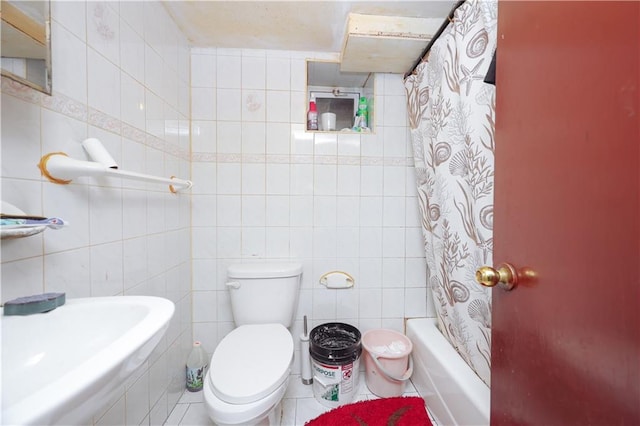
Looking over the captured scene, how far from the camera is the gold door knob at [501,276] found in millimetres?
557

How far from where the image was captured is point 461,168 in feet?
3.44

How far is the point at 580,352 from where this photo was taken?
42cm

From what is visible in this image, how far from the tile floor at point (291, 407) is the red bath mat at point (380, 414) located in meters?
0.07

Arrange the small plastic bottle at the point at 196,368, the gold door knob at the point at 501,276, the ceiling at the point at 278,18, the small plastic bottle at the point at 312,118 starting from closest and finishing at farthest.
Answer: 1. the gold door knob at the point at 501,276
2. the ceiling at the point at 278,18
3. the small plastic bottle at the point at 196,368
4. the small plastic bottle at the point at 312,118

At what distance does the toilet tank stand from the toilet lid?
108 mm

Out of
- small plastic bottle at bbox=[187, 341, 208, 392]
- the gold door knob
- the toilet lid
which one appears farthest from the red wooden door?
small plastic bottle at bbox=[187, 341, 208, 392]

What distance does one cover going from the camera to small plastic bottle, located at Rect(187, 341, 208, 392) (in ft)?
4.67

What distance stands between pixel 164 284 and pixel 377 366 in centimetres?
119

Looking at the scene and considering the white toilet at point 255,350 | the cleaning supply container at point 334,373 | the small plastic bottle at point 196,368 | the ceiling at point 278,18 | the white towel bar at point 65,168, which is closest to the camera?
the white towel bar at point 65,168

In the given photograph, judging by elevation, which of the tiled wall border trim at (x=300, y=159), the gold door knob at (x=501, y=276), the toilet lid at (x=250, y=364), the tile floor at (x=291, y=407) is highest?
the tiled wall border trim at (x=300, y=159)

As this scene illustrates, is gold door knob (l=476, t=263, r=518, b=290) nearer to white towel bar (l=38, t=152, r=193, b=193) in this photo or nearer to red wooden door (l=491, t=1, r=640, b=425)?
red wooden door (l=491, t=1, r=640, b=425)

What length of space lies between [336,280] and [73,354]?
1192 millimetres

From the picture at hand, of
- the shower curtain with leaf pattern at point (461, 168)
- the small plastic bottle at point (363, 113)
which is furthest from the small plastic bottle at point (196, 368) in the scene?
the small plastic bottle at point (363, 113)

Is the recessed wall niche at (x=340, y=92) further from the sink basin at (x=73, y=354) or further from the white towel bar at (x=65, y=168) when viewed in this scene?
the sink basin at (x=73, y=354)
